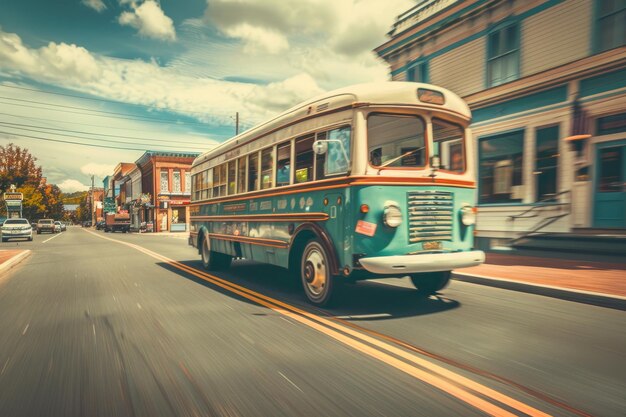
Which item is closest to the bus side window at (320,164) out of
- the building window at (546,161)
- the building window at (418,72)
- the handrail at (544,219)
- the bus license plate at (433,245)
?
the bus license plate at (433,245)

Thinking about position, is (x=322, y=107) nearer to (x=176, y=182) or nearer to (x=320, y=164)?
(x=320, y=164)

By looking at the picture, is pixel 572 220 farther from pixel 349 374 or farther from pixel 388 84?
pixel 349 374

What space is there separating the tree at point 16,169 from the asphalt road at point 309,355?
198 feet

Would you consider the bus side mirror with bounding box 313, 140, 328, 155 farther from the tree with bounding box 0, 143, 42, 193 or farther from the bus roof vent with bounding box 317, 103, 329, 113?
the tree with bounding box 0, 143, 42, 193

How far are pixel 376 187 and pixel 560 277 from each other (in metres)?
4.94

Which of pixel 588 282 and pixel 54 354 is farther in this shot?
pixel 588 282

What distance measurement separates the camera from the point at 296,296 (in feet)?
22.9

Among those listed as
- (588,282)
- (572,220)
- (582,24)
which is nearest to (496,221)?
(572,220)

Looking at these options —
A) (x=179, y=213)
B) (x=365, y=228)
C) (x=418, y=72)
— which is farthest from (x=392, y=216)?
(x=179, y=213)

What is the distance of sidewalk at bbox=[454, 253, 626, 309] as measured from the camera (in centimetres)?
637

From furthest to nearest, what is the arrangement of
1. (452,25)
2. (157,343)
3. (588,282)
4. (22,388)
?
(452,25)
(588,282)
(157,343)
(22,388)

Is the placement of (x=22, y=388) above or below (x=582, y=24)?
below

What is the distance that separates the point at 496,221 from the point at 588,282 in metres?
7.06

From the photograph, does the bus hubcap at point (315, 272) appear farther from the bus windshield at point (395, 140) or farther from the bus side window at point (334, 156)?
the bus windshield at point (395, 140)
